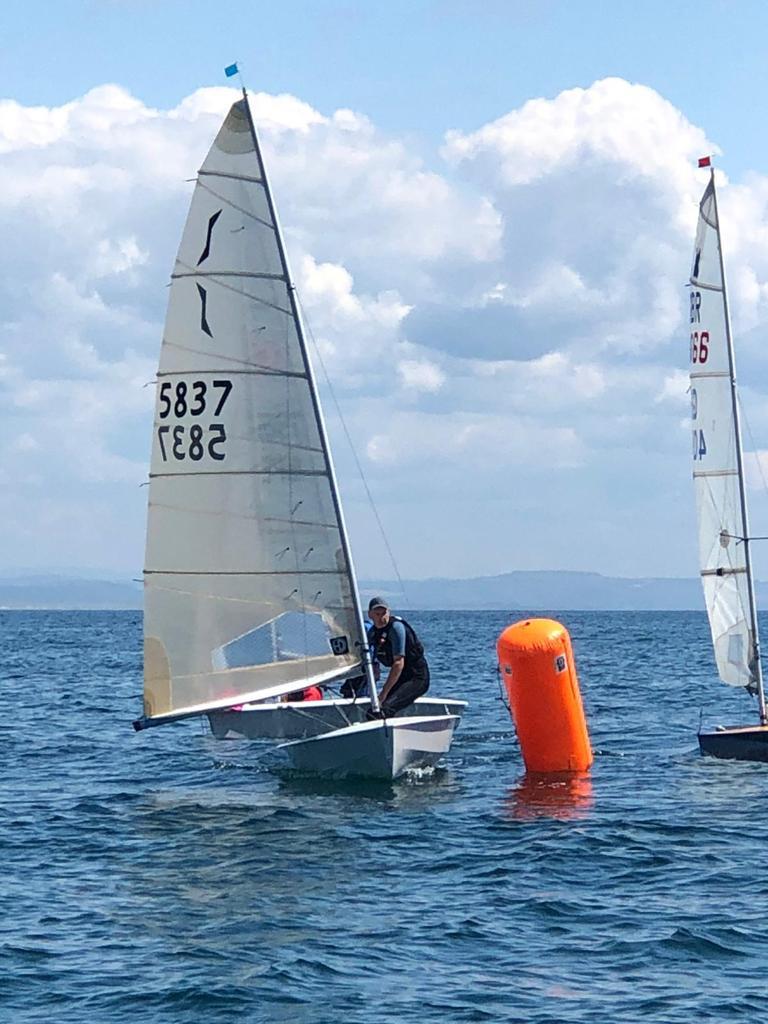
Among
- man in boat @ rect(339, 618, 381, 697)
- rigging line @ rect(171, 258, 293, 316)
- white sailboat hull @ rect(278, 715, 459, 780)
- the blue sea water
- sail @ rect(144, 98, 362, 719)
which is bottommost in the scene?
the blue sea water

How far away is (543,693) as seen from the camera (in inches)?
789

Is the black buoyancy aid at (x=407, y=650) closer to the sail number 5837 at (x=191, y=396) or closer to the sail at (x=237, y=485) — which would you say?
the sail at (x=237, y=485)

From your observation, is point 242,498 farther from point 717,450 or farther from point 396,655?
point 717,450

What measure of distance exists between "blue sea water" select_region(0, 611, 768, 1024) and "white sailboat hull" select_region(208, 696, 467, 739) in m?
0.55

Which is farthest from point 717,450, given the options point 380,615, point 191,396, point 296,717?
point 191,396

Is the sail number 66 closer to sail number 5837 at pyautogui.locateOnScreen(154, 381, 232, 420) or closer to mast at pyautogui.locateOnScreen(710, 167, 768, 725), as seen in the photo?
mast at pyautogui.locateOnScreen(710, 167, 768, 725)

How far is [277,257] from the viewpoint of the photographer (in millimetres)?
20484

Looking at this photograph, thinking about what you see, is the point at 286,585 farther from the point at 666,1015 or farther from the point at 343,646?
the point at 666,1015

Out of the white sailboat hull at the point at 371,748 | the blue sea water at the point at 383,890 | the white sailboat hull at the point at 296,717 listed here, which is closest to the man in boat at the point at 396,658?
the white sailboat hull at the point at 371,748

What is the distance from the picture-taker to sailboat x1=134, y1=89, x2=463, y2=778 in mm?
20297

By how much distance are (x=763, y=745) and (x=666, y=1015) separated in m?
11.0

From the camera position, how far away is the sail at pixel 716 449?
22.9 m

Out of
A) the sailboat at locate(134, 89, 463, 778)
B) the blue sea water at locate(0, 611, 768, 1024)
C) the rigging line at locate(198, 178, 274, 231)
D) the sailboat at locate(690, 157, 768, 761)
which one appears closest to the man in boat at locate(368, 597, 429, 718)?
the sailboat at locate(134, 89, 463, 778)

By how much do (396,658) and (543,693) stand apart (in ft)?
7.20
